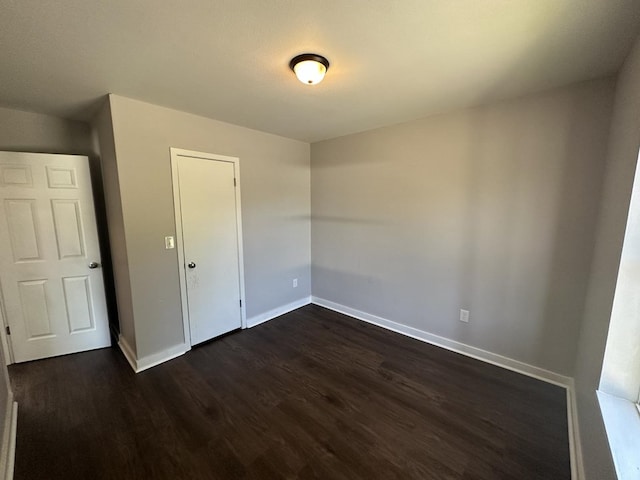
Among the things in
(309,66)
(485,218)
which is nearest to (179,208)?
(309,66)

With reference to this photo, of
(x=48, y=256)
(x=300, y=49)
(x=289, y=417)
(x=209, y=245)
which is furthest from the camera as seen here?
(x=209, y=245)

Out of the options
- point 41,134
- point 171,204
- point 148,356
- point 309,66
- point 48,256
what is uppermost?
point 309,66

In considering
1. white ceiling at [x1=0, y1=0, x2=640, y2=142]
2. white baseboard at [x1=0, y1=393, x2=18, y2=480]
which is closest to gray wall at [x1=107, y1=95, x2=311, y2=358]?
white ceiling at [x1=0, y1=0, x2=640, y2=142]

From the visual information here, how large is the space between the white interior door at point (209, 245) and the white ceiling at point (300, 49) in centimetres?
67

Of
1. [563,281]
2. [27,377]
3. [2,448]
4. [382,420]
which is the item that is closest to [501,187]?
[563,281]

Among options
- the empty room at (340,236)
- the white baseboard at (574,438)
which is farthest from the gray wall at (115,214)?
the white baseboard at (574,438)

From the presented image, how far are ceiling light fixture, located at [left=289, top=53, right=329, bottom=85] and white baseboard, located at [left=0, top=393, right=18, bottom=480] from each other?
2690 mm

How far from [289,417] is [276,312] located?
66.5 inches

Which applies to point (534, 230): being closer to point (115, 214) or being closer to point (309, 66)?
point (309, 66)

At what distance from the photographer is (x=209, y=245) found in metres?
2.70

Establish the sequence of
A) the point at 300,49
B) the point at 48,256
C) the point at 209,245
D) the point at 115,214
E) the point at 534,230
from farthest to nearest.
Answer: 1. the point at 209,245
2. the point at 48,256
3. the point at 115,214
4. the point at 534,230
5. the point at 300,49

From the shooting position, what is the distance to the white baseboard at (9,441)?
52.9 inches

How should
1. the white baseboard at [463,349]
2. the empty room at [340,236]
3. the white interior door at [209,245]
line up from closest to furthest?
the empty room at [340,236]
the white baseboard at [463,349]
the white interior door at [209,245]

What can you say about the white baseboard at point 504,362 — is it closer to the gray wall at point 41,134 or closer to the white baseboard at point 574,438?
the white baseboard at point 574,438
